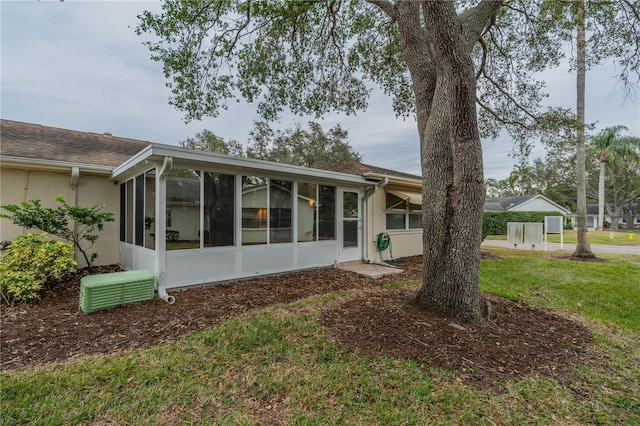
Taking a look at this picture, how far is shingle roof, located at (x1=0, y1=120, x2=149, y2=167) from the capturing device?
6.54 metres

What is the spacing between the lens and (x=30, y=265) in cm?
Result: 501

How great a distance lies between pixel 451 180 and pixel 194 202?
4.61m

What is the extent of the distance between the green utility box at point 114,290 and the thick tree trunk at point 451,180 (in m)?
4.59

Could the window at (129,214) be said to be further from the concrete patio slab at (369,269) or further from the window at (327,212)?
the concrete patio slab at (369,269)

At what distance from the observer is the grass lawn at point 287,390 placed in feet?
7.29

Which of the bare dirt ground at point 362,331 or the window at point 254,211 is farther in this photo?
the window at point 254,211

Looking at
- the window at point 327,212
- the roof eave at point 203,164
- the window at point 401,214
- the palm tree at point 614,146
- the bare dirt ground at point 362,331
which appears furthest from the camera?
the palm tree at point 614,146

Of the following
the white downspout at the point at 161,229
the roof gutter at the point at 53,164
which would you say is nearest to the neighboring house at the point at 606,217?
the white downspout at the point at 161,229

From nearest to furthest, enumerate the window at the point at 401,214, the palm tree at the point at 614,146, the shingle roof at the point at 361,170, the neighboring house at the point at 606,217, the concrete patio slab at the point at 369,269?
the concrete patio slab at the point at 369,269
the shingle roof at the point at 361,170
the window at the point at 401,214
the palm tree at the point at 614,146
the neighboring house at the point at 606,217

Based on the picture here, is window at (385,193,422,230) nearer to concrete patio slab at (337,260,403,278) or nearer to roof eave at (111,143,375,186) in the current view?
concrete patio slab at (337,260,403,278)

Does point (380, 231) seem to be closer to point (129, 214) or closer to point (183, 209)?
point (183, 209)

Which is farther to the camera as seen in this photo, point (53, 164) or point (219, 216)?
point (53, 164)

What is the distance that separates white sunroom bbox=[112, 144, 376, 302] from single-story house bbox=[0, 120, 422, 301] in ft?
0.07

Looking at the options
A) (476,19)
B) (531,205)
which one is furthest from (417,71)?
(531,205)
